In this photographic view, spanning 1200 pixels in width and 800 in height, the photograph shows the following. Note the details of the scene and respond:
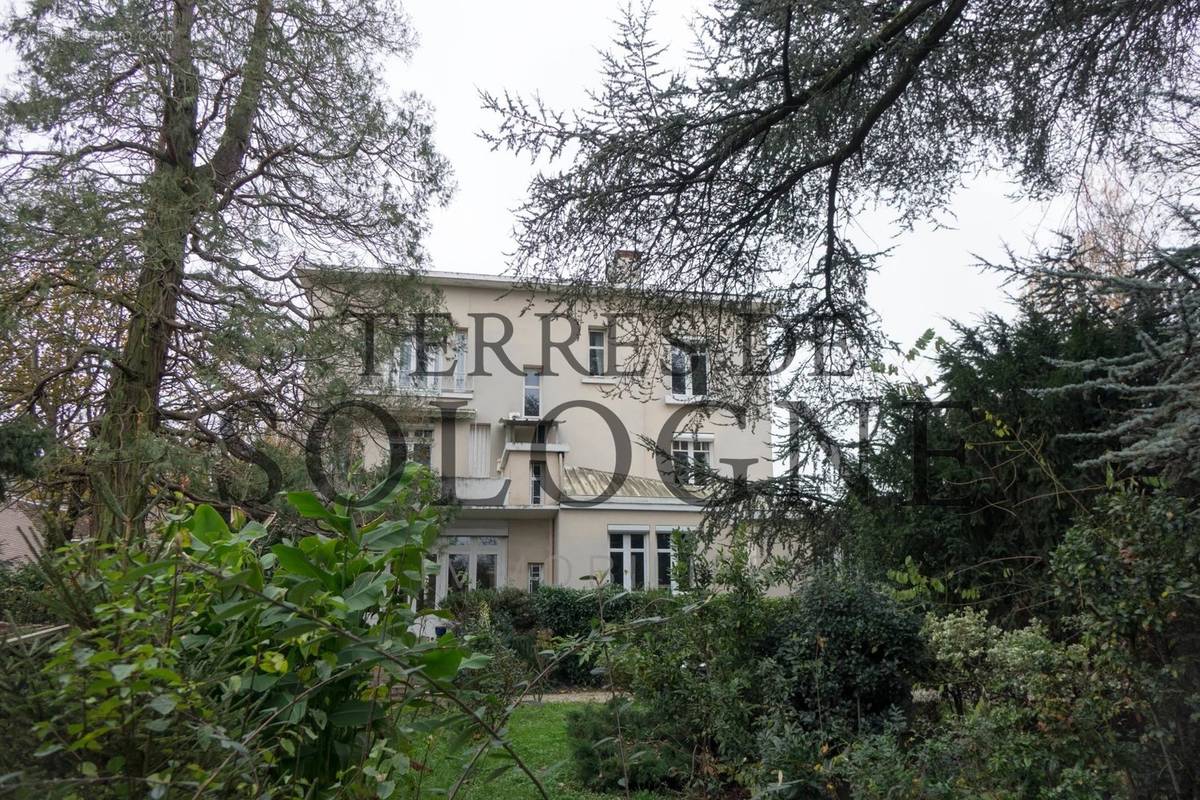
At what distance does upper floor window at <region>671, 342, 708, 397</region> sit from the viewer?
21.5ft

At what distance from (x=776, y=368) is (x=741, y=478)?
107 cm

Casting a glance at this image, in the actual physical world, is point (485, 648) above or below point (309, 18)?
below

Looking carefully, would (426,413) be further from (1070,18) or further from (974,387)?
(1070,18)

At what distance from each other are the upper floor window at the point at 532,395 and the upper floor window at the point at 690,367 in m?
14.1

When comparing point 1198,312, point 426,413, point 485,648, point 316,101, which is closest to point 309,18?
point 316,101

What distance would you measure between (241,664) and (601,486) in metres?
18.8

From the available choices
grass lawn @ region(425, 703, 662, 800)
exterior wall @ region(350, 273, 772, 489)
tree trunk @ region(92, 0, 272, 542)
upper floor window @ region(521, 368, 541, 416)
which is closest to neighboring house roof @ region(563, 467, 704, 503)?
exterior wall @ region(350, 273, 772, 489)

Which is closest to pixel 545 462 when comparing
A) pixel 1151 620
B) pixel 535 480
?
pixel 535 480

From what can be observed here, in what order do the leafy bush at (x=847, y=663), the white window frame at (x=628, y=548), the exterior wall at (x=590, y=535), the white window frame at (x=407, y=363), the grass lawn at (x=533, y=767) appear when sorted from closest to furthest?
the leafy bush at (x=847, y=663)
the grass lawn at (x=533, y=767)
the white window frame at (x=407, y=363)
the exterior wall at (x=590, y=535)
the white window frame at (x=628, y=548)

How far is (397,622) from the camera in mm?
1702

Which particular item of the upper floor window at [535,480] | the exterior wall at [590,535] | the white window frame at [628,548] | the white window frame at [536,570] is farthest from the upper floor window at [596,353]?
the white window frame at [536,570]

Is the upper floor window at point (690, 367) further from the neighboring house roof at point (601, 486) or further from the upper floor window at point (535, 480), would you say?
the upper floor window at point (535, 480)

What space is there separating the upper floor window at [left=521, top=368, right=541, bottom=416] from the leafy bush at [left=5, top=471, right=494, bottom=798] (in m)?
19.4

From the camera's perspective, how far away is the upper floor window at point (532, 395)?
2130cm
